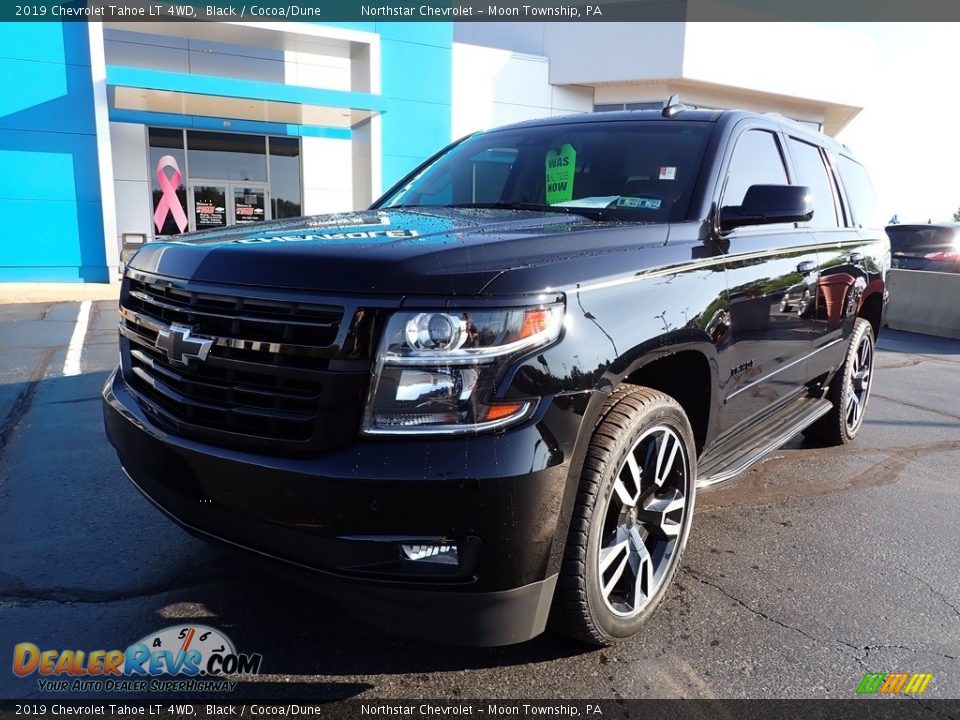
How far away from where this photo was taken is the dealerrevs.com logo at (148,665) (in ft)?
7.48

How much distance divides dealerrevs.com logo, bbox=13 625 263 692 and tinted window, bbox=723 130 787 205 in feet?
8.82

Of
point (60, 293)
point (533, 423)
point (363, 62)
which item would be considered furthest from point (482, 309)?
point (363, 62)

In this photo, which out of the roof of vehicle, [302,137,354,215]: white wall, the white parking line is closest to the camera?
the roof of vehicle

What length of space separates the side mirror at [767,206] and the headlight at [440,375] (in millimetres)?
1537

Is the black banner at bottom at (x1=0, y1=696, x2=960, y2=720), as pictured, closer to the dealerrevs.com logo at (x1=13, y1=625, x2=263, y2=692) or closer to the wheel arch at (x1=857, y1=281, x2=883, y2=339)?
the dealerrevs.com logo at (x1=13, y1=625, x2=263, y2=692)

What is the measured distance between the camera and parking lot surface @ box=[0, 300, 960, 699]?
92.2 inches

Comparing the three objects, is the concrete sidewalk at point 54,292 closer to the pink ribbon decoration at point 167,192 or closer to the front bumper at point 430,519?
the pink ribbon decoration at point 167,192

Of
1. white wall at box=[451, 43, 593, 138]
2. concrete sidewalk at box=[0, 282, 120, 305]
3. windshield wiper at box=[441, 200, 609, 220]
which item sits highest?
white wall at box=[451, 43, 593, 138]

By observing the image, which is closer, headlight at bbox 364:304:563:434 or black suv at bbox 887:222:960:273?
headlight at bbox 364:304:563:434

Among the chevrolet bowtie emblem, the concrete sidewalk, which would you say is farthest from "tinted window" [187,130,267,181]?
the chevrolet bowtie emblem

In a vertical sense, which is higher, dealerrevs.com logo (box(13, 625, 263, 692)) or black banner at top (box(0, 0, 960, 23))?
black banner at top (box(0, 0, 960, 23))

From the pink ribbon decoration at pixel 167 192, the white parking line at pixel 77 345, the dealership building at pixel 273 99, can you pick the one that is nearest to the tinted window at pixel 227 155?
the dealership building at pixel 273 99

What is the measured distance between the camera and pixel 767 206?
9.50ft

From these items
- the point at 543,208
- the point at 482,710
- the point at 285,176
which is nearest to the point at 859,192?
the point at 543,208
